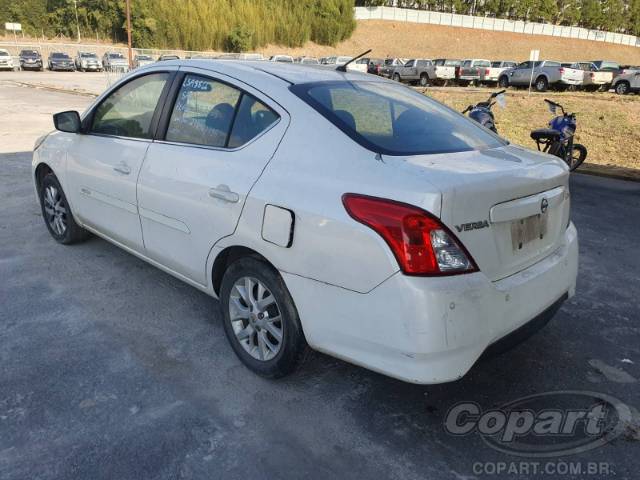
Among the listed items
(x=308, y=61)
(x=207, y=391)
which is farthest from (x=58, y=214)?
(x=308, y=61)

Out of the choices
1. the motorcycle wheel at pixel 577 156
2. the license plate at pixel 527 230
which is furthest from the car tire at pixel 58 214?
the motorcycle wheel at pixel 577 156

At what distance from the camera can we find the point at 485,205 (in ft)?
7.46

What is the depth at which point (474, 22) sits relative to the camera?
77.0 m

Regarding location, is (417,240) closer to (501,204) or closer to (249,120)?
(501,204)

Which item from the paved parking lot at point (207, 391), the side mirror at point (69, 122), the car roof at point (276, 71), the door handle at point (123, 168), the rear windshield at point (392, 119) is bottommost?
the paved parking lot at point (207, 391)

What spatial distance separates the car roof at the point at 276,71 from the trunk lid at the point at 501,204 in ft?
3.12

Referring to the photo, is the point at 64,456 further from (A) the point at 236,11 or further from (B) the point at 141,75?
(A) the point at 236,11

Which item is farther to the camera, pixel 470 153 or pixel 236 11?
pixel 236 11

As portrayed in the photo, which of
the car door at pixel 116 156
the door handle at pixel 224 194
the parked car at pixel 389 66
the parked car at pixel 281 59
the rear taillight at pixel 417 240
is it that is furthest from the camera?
the parked car at pixel 389 66

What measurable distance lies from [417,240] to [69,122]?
126 inches

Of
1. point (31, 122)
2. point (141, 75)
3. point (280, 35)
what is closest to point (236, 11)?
point (280, 35)

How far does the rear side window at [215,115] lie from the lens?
2883 millimetres

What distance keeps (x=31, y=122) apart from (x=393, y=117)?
12.7 m

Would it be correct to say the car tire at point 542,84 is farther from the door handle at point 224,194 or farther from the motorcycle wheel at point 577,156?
the door handle at point 224,194
